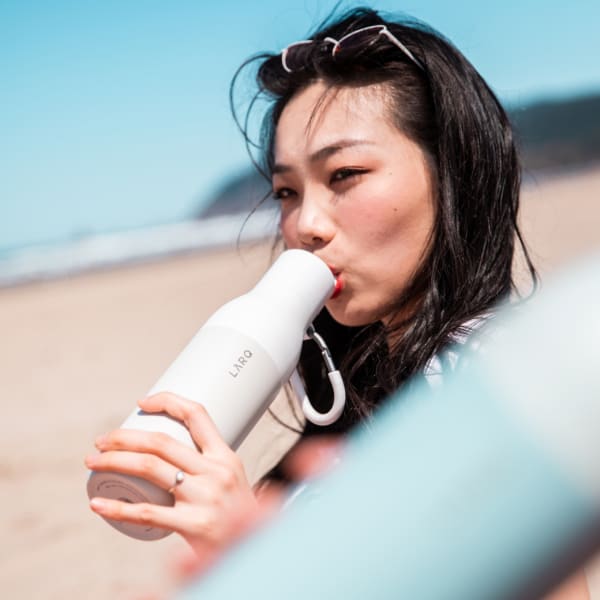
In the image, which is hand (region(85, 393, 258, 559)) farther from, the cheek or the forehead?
the forehead

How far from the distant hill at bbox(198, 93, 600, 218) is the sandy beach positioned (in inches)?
882

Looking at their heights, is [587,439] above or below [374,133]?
below

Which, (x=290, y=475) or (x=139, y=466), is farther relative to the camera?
(x=290, y=475)

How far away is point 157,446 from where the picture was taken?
4.19ft

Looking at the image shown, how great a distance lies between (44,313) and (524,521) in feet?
44.1

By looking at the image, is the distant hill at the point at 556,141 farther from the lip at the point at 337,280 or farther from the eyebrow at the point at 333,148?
the lip at the point at 337,280

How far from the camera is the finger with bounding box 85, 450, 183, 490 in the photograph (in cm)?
126

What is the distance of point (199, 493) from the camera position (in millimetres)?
1240

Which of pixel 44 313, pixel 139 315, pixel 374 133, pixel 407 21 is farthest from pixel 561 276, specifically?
pixel 44 313

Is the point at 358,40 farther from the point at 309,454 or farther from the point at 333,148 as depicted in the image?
the point at 309,454

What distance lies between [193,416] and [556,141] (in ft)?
144

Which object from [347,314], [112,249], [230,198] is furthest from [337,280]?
[230,198]

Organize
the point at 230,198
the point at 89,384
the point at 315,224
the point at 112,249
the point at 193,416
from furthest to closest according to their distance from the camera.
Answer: the point at 230,198, the point at 112,249, the point at 89,384, the point at 315,224, the point at 193,416

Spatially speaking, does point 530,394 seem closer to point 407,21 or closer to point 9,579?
point 407,21
